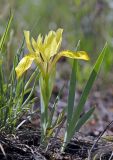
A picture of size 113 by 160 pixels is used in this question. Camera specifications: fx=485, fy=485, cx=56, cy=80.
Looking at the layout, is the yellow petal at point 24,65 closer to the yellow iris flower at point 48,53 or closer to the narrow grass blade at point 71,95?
the yellow iris flower at point 48,53

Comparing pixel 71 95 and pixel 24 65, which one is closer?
pixel 24 65

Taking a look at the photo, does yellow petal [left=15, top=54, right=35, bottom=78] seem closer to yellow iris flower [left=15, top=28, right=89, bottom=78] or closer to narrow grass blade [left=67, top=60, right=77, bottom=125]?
yellow iris flower [left=15, top=28, right=89, bottom=78]

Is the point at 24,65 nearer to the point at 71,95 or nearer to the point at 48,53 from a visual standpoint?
the point at 48,53

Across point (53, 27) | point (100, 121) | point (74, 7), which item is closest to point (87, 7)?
point (74, 7)

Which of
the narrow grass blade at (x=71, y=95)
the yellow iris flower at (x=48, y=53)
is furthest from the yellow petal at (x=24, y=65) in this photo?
the narrow grass blade at (x=71, y=95)

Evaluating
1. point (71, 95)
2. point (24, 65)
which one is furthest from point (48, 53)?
point (71, 95)

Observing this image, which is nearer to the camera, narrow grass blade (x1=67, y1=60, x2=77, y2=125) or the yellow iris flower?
the yellow iris flower

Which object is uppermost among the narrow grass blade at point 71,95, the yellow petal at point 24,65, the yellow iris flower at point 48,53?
the yellow iris flower at point 48,53

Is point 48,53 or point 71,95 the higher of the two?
point 48,53

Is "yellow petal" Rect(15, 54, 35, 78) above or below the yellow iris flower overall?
below

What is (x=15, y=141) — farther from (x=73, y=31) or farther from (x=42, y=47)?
(x=73, y=31)

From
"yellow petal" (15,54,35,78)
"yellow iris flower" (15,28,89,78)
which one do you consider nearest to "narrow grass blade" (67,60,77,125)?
"yellow iris flower" (15,28,89,78)
